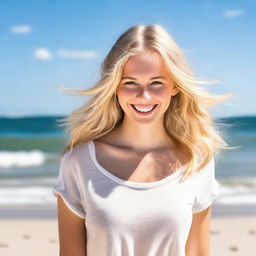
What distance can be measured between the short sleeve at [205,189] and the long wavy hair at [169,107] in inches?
1.2

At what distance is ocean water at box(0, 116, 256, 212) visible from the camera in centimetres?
968

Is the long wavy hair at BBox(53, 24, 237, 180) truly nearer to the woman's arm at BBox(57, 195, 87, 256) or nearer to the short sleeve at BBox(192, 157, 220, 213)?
the short sleeve at BBox(192, 157, 220, 213)

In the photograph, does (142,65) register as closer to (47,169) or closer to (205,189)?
(205,189)

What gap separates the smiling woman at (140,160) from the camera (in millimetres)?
2414

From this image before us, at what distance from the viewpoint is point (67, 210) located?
250 cm

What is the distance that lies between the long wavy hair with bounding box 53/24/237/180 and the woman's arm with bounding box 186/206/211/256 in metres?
0.20

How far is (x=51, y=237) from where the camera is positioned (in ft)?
21.9

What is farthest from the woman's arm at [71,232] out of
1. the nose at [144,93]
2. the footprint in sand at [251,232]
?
the footprint in sand at [251,232]

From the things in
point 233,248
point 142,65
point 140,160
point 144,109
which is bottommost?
point 233,248

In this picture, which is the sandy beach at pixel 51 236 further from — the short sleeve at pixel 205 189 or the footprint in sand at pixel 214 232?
the short sleeve at pixel 205 189

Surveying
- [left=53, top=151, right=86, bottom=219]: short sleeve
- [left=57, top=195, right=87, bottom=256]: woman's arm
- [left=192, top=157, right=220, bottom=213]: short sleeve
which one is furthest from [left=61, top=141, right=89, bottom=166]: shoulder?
[left=192, top=157, right=220, bottom=213]: short sleeve

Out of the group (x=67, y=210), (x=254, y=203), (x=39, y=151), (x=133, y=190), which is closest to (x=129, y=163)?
(x=133, y=190)

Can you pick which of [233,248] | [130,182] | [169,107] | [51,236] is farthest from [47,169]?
[130,182]

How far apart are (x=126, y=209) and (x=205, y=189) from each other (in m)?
0.35
